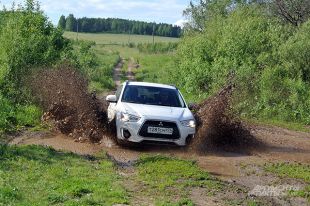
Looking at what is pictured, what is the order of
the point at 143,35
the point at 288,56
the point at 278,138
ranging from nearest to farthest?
the point at 278,138 → the point at 288,56 → the point at 143,35

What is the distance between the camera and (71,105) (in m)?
15.0

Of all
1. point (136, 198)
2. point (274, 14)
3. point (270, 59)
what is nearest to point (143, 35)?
point (274, 14)

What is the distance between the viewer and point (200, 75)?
27.6 meters

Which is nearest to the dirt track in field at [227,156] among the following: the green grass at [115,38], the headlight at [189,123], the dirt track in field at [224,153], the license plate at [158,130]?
the dirt track in field at [224,153]

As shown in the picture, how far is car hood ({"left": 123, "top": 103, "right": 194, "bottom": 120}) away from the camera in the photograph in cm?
1266

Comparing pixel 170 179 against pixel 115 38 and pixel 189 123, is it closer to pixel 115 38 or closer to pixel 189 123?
pixel 189 123

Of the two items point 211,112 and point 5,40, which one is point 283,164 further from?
point 5,40

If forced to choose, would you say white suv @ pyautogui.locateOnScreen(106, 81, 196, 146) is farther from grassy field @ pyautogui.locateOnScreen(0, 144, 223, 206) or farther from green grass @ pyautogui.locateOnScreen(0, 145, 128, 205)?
green grass @ pyautogui.locateOnScreen(0, 145, 128, 205)

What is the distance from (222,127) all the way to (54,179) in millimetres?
6108

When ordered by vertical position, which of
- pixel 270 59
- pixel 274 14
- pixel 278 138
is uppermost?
pixel 274 14

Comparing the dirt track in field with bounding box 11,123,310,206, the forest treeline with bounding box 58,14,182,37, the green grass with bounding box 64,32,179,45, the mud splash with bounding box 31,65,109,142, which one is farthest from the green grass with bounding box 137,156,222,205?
the forest treeline with bounding box 58,14,182,37

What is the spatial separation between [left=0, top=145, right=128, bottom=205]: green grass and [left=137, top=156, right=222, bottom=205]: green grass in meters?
0.51

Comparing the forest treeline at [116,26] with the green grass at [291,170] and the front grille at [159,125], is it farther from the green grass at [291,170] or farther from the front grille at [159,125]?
the green grass at [291,170]

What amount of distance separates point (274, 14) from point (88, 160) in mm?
25398
